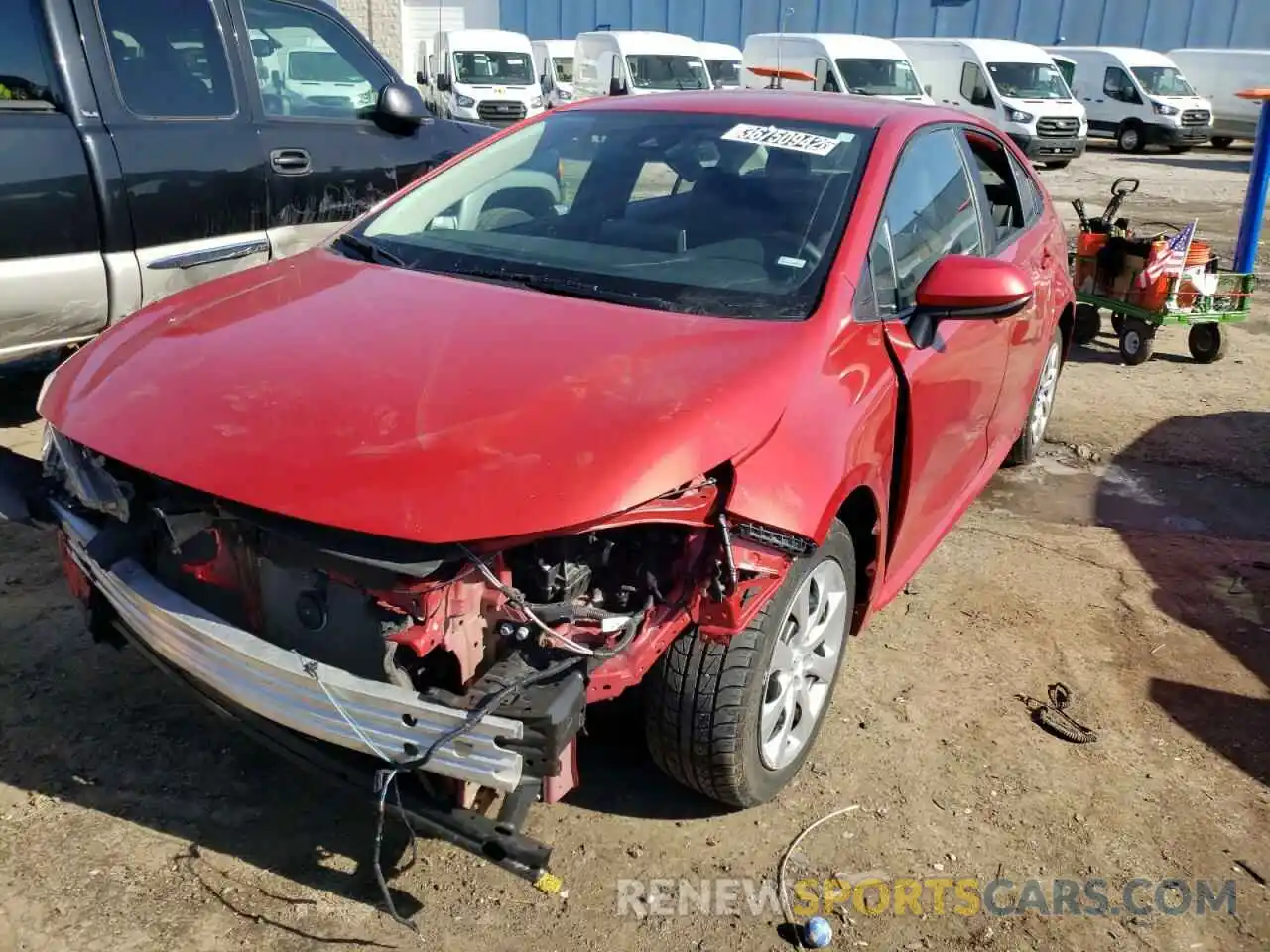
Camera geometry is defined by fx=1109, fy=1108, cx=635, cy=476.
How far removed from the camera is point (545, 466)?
223 cm

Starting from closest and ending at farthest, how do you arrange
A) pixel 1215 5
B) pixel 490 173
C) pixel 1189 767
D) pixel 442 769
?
pixel 442 769, pixel 1189 767, pixel 490 173, pixel 1215 5

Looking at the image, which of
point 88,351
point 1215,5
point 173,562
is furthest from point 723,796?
point 1215,5

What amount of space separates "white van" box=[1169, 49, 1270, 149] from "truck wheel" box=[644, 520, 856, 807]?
87.0 feet

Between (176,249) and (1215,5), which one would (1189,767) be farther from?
(1215,5)

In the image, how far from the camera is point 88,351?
9.57 ft

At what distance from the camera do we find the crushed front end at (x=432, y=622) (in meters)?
2.14

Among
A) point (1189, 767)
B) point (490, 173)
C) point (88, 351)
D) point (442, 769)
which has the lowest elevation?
point (1189, 767)

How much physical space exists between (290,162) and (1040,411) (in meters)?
3.78

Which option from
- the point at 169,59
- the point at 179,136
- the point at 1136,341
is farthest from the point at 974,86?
the point at 179,136

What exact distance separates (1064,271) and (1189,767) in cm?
256

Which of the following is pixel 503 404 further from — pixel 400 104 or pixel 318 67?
pixel 318 67

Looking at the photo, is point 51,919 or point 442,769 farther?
point 51,919

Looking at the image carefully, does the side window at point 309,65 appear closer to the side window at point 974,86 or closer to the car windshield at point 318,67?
the car windshield at point 318,67

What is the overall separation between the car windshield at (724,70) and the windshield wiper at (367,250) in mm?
22882
